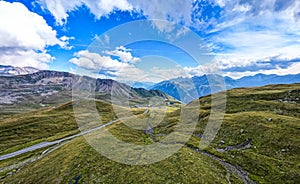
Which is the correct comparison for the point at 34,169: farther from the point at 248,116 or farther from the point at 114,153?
the point at 248,116

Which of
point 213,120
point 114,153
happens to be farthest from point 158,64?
point 213,120

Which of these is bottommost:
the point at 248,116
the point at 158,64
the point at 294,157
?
the point at 294,157

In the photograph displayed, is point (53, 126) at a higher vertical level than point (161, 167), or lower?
lower

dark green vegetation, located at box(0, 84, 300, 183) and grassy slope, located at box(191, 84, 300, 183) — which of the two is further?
grassy slope, located at box(191, 84, 300, 183)

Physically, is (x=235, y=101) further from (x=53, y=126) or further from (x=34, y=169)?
(x=53, y=126)

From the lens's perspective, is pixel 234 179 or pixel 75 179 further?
pixel 75 179

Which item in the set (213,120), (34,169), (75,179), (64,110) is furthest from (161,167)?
(64,110)

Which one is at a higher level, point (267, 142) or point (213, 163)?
point (267, 142)

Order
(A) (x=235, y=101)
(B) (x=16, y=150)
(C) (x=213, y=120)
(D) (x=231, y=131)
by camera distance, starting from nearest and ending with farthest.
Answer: (D) (x=231, y=131) → (C) (x=213, y=120) → (B) (x=16, y=150) → (A) (x=235, y=101)

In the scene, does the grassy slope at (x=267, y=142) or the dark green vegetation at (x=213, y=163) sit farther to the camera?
the grassy slope at (x=267, y=142)

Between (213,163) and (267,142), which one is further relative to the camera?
(267,142)

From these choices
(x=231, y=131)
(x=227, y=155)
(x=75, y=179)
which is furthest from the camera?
(x=231, y=131)
